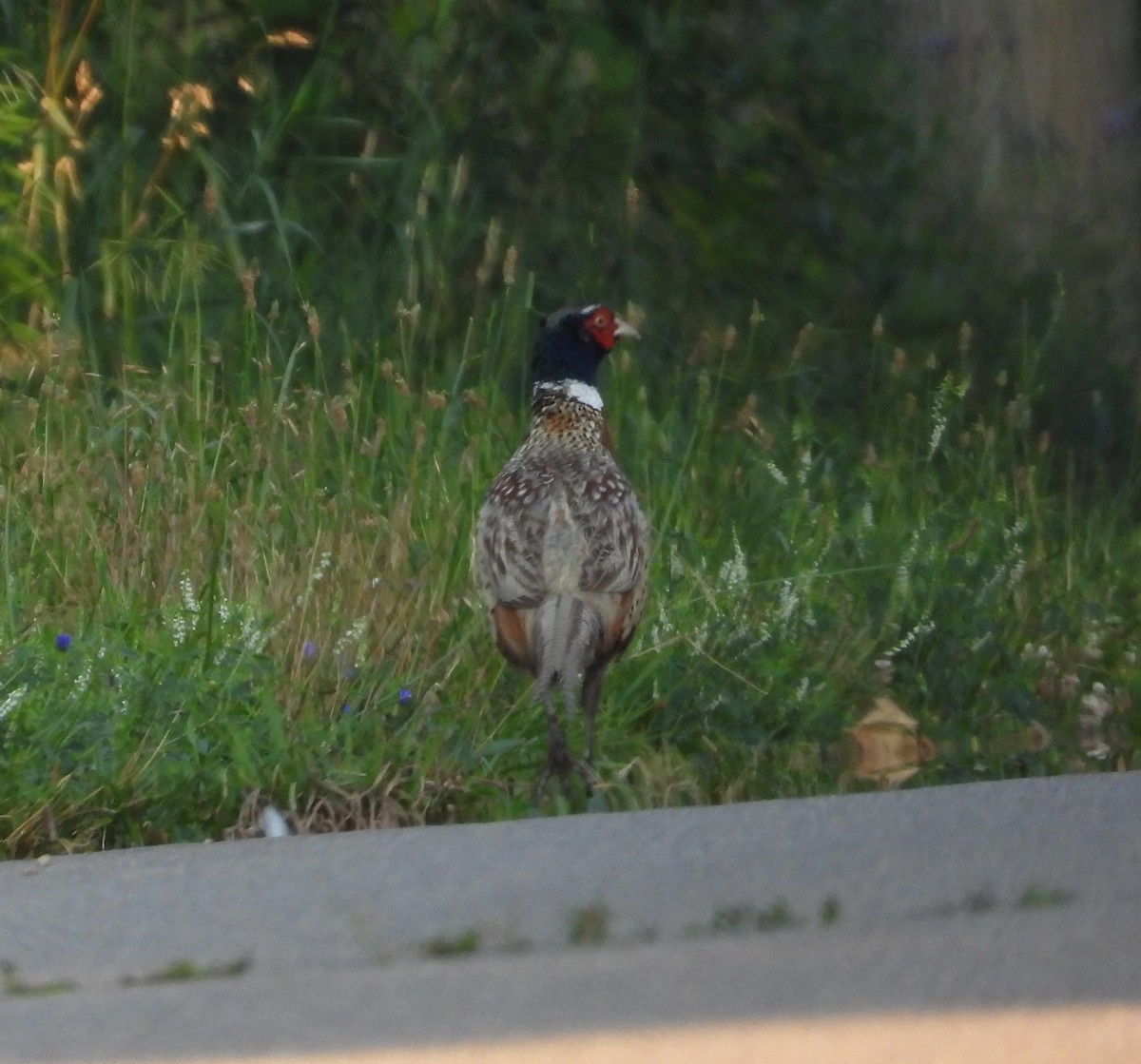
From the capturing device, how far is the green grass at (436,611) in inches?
206

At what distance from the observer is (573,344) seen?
255 inches

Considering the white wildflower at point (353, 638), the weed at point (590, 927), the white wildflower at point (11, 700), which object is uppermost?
the weed at point (590, 927)

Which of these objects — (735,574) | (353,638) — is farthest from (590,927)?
(735,574)

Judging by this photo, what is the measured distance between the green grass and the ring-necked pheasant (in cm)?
17

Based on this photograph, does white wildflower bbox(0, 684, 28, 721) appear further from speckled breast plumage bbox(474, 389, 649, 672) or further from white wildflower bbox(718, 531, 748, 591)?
white wildflower bbox(718, 531, 748, 591)

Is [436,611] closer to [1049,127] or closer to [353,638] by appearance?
[353,638]

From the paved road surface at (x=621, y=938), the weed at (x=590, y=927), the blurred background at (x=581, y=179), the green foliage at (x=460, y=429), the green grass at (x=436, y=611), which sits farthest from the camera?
the blurred background at (x=581, y=179)

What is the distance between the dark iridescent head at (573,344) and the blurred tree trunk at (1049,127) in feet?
10.1

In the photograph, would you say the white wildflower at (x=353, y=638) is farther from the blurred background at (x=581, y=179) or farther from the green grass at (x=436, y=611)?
the blurred background at (x=581, y=179)

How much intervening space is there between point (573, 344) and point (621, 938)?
2.84m

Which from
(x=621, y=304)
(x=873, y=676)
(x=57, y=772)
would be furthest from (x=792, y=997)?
(x=621, y=304)

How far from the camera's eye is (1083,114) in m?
9.95

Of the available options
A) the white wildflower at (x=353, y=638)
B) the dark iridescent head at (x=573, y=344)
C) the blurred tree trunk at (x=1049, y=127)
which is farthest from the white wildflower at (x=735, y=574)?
the blurred tree trunk at (x=1049, y=127)

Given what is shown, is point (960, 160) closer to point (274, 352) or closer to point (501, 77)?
point (501, 77)
